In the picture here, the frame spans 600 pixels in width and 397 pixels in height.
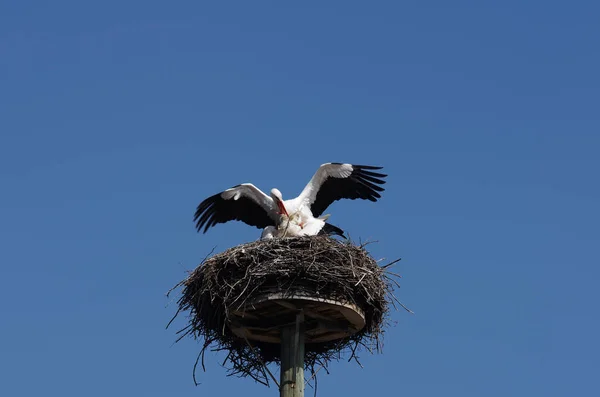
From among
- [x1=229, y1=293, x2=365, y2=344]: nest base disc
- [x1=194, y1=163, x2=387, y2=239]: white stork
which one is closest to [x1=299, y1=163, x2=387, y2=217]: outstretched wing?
[x1=194, y1=163, x2=387, y2=239]: white stork

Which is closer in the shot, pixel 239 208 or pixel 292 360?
pixel 292 360

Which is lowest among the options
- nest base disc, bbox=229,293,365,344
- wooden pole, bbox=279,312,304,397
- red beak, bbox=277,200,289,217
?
wooden pole, bbox=279,312,304,397

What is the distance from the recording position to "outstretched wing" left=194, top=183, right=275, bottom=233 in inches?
623

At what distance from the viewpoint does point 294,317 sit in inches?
512

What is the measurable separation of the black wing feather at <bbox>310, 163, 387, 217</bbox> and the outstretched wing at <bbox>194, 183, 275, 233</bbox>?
717mm

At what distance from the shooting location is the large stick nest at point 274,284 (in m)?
12.6

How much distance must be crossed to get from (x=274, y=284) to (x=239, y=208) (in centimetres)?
370

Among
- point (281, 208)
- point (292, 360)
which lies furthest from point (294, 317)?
point (281, 208)

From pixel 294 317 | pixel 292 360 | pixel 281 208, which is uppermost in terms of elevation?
pixel 281 208

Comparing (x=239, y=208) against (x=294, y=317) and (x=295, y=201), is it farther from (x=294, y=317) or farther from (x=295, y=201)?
(x=294, y=317)

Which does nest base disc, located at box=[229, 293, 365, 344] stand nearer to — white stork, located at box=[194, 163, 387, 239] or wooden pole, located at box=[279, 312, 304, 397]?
wooden pole, located at box=[279, 312, 304, 397]

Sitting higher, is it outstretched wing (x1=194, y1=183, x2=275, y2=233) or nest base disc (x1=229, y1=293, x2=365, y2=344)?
outstretched wing (x1=194, y1=183, x2=275, y2=233)

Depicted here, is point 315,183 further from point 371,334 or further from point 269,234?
point 371,334

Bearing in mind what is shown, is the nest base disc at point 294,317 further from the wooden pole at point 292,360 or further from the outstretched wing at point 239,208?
the outstretched wing at point 239,208
